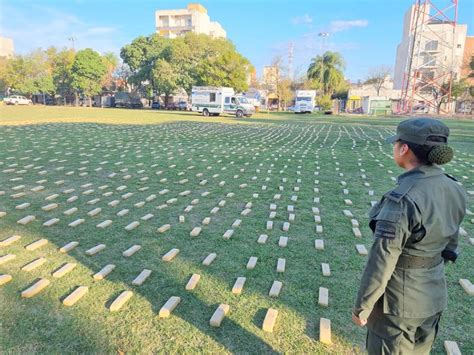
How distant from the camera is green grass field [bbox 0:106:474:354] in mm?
2303

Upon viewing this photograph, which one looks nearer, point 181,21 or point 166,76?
point 166,76

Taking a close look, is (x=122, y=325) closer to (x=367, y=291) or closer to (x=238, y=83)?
(x=367, y=291)

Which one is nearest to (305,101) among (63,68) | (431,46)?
(431,46)

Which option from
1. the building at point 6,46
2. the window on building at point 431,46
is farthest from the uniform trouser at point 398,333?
the building at point 6,46

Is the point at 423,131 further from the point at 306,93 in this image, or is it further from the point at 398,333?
the point at 306,93

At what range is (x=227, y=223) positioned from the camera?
4312 millimetres

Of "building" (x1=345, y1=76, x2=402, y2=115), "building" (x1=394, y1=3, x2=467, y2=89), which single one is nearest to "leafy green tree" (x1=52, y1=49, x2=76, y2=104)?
"building" (x1=345, y1=76, x2=402, y2=115)

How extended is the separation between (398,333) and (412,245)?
1.50 ft

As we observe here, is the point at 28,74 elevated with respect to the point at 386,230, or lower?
elevated

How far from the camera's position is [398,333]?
66.7 inches

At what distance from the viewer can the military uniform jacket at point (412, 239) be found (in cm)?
155

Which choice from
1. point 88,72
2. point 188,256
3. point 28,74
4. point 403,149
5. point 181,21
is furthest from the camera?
point 181,21

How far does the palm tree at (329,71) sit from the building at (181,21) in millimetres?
33021

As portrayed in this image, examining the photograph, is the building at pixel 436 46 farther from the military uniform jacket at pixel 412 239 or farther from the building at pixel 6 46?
the building at pixel 6 46
